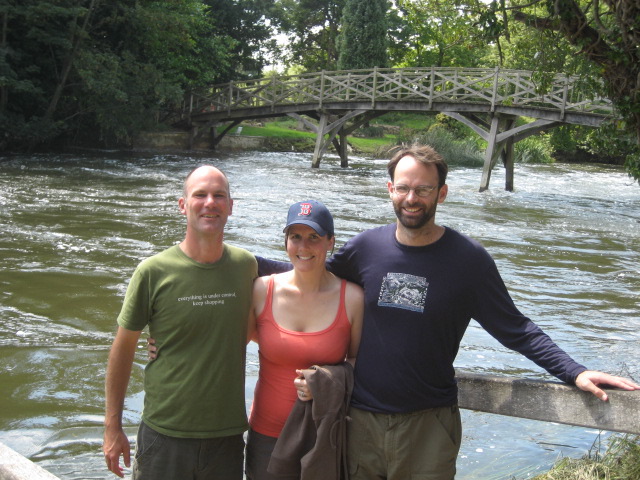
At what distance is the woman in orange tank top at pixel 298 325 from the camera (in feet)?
8.58

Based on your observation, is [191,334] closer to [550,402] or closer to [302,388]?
[302,388]

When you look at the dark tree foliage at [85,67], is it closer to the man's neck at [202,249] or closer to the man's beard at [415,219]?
the man's neck at [202,249]

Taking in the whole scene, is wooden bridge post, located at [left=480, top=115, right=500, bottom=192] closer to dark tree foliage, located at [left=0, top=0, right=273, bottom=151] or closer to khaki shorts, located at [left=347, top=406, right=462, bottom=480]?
dark tree foliage, located at [left=0, top=0, right=273, bottom=151]

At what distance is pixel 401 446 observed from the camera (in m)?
2.57

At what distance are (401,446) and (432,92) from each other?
20.5 meters

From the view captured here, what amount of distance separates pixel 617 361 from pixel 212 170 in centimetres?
461

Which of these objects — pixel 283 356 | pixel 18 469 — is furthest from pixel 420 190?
pixel 18 469

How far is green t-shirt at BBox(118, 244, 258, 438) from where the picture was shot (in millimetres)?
2627

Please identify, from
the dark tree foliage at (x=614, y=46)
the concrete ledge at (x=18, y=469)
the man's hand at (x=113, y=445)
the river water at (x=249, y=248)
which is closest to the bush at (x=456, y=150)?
the river water at (x=249, y=248)

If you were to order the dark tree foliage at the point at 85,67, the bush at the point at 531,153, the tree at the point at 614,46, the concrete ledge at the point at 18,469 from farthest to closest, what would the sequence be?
1. the bush at the point at 531,153
2. the dark tree foliage at the point at 85,67
3. the tree at the point at 614,46
4. the concrete ledge at the point at 18,469

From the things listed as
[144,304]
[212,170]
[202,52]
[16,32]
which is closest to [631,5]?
[212,170]

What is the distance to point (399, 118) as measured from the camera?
4628cm

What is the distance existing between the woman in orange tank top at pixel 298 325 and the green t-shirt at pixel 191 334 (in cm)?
9

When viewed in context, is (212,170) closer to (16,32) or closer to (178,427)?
(178,427)
